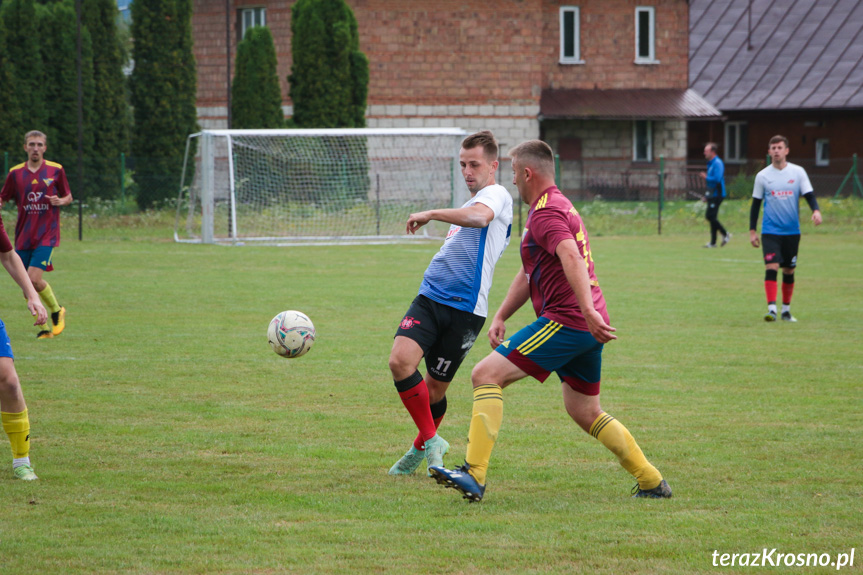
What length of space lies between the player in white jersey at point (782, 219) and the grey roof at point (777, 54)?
28203 millimetres

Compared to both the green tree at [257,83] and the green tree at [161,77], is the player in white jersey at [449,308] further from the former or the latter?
the green tree at [257,83]

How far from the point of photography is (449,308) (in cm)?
581

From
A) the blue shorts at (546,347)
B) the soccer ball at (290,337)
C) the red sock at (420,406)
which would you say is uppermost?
the blue shorts at (546,347)

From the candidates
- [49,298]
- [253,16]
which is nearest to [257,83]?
[253,16]

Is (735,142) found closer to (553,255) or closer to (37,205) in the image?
(37,205)

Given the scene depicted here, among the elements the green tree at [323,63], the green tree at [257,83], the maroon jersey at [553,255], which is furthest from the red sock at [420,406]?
the green tree at [257,83]

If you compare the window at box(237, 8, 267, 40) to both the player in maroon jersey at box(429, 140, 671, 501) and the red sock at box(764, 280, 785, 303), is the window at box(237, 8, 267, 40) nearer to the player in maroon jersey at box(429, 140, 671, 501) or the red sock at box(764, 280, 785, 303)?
the red sock at box(764, 280, 785, 303)

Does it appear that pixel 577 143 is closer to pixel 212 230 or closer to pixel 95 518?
pixel 212 230

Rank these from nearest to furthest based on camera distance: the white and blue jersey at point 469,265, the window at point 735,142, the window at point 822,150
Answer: the white and blue jersey at point 469,265
the window at point 822,150
the window at point 735,142

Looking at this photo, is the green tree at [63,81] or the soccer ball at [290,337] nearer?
the soccer ball at [290,337]

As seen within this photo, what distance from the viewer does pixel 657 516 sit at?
494 cm

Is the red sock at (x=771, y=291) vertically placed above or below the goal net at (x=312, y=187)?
below

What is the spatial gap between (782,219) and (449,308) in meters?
7.92

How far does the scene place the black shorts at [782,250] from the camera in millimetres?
12500
